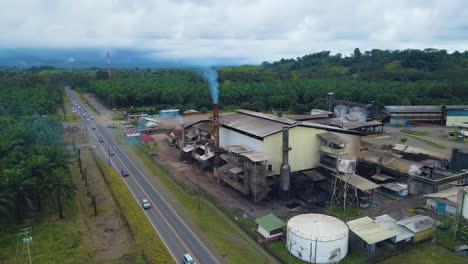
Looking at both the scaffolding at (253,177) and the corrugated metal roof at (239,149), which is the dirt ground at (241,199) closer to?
the scaffolding at (253,177)

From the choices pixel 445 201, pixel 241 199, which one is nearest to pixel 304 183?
pixel 241 199

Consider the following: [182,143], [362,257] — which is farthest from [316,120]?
[362,257]

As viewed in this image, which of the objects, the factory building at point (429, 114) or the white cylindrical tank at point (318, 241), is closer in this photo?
the white cylindrical tank at point (318, 241)

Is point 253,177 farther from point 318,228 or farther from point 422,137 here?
point 422,137

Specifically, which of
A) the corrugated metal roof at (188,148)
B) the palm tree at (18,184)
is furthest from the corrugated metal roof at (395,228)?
the palm tree at (18,184)

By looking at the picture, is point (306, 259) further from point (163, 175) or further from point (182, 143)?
point (182, 143)

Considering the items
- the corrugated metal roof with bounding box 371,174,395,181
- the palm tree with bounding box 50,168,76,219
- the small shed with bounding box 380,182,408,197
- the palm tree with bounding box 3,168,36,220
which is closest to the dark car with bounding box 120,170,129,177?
the palm tree with bounding box 50,168,76,219
